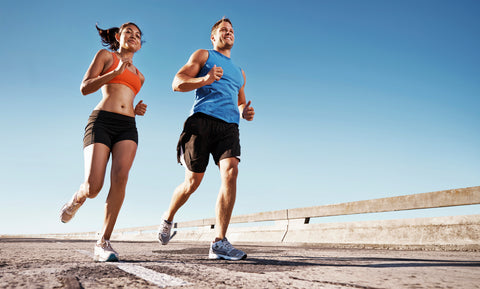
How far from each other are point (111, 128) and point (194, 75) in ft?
3.92

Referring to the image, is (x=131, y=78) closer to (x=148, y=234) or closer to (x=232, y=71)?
(x=232, y=71)

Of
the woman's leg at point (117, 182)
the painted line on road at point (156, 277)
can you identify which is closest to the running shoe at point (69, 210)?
the woman's leg at point (117, 182)

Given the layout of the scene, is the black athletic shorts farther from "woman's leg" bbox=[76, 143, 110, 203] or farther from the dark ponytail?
the dark ponytail

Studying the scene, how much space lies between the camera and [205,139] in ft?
14.3

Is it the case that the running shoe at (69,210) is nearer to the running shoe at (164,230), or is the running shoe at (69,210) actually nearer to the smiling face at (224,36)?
the running shoe at (164,230)

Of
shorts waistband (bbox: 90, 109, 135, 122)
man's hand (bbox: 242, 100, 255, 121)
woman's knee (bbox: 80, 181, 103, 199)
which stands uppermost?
man's hand (bbox: 242, 100, 255, 121)

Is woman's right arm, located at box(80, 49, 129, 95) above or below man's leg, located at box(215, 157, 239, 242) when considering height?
above

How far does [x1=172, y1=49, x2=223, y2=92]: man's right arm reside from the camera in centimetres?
401

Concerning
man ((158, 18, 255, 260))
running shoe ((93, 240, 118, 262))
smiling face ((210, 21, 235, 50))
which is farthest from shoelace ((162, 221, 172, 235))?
smiling face ((210, 21, 235, 50))

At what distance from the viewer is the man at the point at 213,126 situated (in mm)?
4094

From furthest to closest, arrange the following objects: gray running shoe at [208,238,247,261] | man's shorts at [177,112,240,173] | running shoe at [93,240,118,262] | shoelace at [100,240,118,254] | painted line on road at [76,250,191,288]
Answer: man's shorts at [177,112,240,173]
gray running shoe at [208,238,247,261]
shoelace at [100,240,118,254]
running shoe at [93,240,118,262]
painted line on road at [76,250,191,288]

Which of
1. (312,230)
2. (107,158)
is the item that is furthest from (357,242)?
(107,158)

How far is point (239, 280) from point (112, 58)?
2840 mm

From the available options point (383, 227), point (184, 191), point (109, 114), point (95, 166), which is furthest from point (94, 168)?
point (383, 227)
